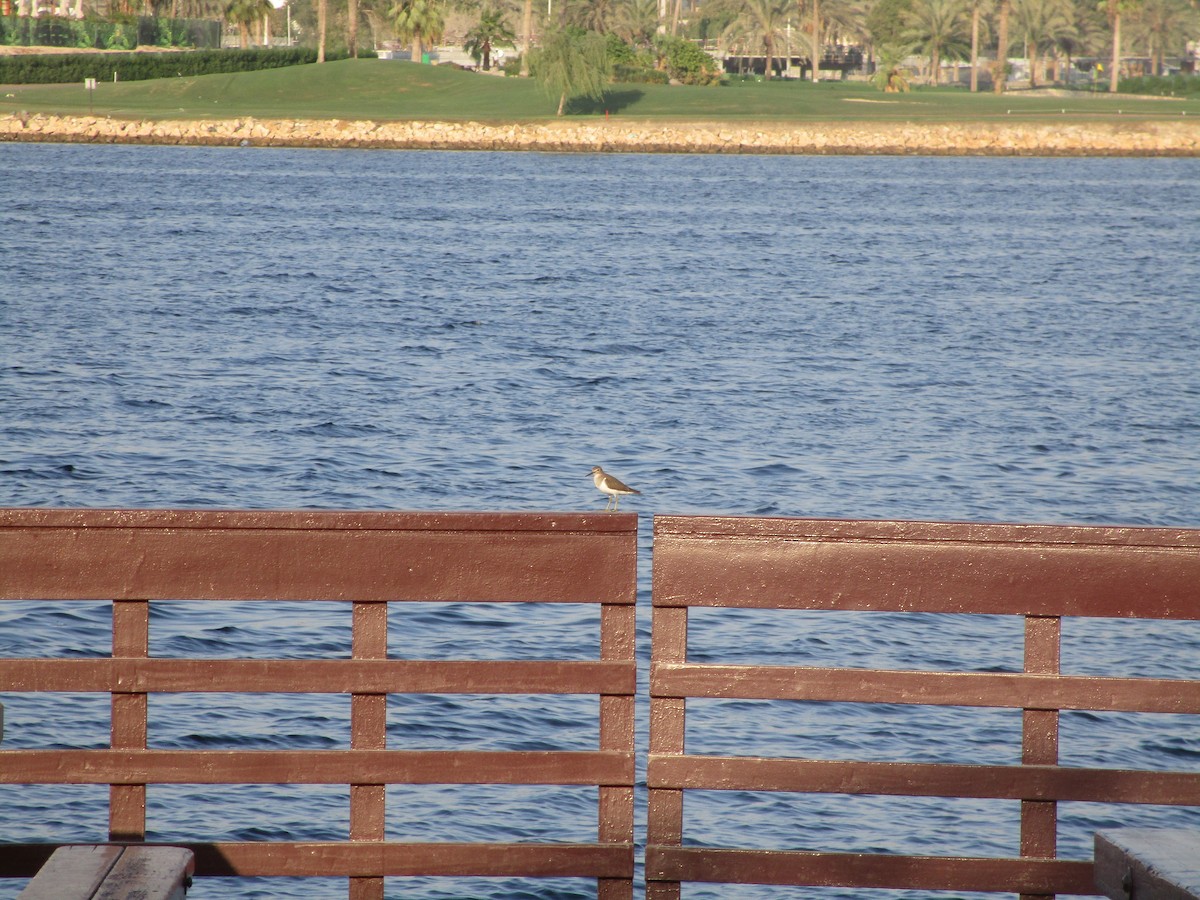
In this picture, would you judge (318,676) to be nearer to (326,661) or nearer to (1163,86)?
(326,661)

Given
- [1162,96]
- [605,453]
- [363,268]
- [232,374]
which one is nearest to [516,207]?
[363,268]

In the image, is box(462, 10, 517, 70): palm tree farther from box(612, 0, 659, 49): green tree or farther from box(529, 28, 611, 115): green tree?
box(529, 28, 611, 115): green tree

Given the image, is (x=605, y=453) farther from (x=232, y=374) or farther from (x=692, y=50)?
(x=692, y=50)

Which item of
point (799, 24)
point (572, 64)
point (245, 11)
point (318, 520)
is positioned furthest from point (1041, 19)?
point (318, 520)

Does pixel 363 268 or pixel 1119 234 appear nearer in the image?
pixel 363 268

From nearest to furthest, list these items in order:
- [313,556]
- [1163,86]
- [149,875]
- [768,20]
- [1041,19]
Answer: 1. [149,875]
2. [313,556]
3. [1163,86]
4. [1041,19]
5. [768,20]

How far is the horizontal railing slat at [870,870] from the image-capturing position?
4309mm

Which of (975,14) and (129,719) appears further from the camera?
(975,14)

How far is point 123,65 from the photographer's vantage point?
130 m

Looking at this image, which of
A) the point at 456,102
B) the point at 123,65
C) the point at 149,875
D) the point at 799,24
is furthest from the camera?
the point at 799,24

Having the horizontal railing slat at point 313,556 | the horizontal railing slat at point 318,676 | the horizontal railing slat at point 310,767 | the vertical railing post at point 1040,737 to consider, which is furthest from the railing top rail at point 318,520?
the vertical railing post at point 1040,737

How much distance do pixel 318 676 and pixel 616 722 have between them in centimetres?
82

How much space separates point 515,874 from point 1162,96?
15477 centimetres

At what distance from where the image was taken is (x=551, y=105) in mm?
126312
